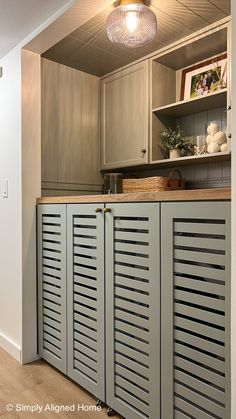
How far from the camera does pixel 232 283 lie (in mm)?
1044

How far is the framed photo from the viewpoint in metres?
1.92

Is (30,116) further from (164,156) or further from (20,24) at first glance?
(164,156)

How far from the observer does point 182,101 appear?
199 cm

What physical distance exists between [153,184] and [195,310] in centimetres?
89

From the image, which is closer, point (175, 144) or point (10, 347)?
point (175, 144)

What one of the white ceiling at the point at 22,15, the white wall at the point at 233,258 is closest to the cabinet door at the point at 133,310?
the white wall at the point at 233,258

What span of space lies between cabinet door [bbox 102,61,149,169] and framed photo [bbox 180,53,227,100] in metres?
0.28

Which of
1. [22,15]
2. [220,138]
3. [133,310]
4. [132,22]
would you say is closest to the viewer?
[133,310]

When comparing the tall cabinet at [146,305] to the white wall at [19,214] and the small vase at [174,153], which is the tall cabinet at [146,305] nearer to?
the white wall at [19,214]

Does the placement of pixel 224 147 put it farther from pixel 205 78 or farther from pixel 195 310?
pixel 195 310

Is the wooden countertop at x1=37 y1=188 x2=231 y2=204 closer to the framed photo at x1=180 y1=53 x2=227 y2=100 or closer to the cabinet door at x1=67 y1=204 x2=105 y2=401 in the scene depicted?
the cabinet door at x1=67 y1=204 x2=105 y2=401

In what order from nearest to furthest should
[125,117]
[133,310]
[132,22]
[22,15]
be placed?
[133,310], [132,22], [22,15], [125,117]

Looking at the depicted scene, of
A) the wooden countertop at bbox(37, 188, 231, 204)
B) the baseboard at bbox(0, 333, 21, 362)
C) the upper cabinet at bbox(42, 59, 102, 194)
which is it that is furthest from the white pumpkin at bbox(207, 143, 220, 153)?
the baseboard at bbox(0, 333, 21, 362)

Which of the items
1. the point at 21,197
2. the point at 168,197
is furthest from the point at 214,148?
the point at 21,197
